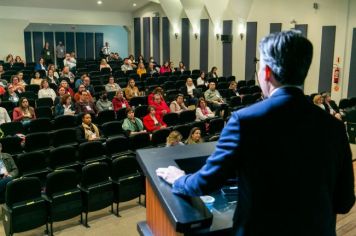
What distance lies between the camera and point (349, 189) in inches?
51.4

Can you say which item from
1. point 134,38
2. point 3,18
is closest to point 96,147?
point 3,18

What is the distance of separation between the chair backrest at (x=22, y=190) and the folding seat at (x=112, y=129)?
2567 mm

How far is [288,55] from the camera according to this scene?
44.6 inches

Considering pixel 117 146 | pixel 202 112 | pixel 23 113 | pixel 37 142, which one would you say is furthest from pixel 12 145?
pixel 202 112

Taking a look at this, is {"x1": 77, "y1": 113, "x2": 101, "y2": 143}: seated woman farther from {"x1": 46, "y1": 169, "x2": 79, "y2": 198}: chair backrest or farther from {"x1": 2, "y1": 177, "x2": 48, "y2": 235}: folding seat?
{"x1": 2, "y1": 177, "x2": 48, "y2": 235}: folding seat

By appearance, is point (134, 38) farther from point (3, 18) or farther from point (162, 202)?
point (162, 202)

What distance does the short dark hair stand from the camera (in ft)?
3.72

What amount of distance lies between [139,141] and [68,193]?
2064 millimetres

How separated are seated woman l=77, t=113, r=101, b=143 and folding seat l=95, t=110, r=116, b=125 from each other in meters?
0.81

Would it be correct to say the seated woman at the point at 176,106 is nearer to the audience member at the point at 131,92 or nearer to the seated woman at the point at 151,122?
the seated woman at the point at 151,122

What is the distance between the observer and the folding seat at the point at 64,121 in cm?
781

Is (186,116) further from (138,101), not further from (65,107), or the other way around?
(65,107)

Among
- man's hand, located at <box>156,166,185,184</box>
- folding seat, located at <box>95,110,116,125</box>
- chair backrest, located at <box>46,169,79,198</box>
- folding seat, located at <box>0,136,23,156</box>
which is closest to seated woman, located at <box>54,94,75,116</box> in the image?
folding seat, located at <box>95,110,116,125</box>

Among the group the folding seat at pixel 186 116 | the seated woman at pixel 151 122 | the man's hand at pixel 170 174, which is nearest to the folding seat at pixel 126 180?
the seated woman at pixel 151 122
